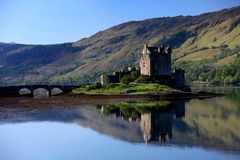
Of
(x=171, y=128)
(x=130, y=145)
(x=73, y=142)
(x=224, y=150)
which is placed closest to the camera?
(x=224, y=150)

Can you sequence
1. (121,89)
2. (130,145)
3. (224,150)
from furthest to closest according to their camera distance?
(121,89)
(130,145)
(224,150)

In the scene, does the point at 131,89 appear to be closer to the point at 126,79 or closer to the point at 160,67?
the point at 126,79

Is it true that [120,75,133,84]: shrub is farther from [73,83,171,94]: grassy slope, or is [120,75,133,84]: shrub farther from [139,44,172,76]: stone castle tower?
[139,44,172,76]: stone castle tower

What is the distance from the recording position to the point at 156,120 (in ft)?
199

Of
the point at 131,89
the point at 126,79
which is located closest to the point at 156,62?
the point at 126,79

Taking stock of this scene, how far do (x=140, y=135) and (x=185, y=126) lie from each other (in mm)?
7190

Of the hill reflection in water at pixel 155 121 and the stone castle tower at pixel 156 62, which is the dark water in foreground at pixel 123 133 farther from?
the stone castle tower at pixel 156 62

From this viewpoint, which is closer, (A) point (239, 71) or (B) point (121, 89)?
(B) point (121, 89)

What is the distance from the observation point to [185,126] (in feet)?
178

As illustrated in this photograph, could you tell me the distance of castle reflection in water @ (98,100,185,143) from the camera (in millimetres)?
47719

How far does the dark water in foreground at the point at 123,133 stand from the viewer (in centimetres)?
3962

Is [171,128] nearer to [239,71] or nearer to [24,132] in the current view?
[24,132]

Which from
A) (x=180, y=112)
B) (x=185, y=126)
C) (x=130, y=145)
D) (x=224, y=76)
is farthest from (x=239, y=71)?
(x=130, y=145)

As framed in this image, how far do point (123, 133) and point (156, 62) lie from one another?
211 feet
